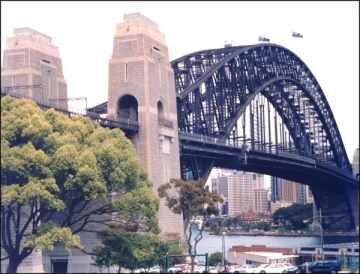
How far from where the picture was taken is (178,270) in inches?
2110

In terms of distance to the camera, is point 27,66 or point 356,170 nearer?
point 27,66

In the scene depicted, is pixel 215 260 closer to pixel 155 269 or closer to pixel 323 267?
pixel 155 269

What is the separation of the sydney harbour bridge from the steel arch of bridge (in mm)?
116

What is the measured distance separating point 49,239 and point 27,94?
19.9m

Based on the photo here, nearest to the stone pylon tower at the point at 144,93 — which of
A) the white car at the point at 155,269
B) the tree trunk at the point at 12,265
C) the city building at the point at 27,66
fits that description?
the city building at the point at 27,66

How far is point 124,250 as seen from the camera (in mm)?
50281

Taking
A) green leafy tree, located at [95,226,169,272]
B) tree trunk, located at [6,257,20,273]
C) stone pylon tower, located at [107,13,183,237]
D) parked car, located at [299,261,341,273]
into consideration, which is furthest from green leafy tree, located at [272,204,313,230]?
tree trunk, located at [6,257,20,273]

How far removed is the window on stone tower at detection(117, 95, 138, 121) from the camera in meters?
63.0

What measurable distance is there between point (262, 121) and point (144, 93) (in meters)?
49.7

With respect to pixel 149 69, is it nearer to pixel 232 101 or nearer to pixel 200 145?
pixel 200 145

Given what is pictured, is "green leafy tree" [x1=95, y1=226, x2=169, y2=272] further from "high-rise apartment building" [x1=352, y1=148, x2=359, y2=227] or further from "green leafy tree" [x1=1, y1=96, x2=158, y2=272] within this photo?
"high-rise apartment building" [x1=352, y1=148, x2=359, y2=227]

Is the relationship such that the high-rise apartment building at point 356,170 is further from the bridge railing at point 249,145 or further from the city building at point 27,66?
the city building at point 27,66

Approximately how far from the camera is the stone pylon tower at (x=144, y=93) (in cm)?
6162

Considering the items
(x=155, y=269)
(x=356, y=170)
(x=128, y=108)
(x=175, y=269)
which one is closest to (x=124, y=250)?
(x=175, y=269)
